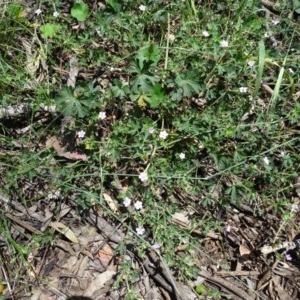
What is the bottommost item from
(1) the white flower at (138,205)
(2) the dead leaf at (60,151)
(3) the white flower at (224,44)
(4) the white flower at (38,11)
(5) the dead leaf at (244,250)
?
(5) the dead leaf at (244,250)

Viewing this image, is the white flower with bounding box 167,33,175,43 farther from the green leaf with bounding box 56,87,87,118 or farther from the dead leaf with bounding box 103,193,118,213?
the dead leaf with bounding box 103,193,118,213

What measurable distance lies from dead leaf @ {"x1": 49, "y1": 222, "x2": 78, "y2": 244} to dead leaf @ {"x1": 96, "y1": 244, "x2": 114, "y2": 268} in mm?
154

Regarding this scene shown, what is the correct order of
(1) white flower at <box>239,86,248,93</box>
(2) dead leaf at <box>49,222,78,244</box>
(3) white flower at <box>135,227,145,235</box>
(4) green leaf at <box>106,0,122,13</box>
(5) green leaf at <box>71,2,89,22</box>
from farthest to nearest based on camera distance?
(5) green leaf at <box>71,2,89,22</box>
(4) green leaf at <box>106,0,122,13</box>
(1) white flower at <box>239,86,248,93</box>
(2) dead leaf at <box>49,222,78,244</box>
(3) white flower at <box>135,227,145,235</box>

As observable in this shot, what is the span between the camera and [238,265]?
280 centimetres

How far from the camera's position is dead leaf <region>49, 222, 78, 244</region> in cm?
279

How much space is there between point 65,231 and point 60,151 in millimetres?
474

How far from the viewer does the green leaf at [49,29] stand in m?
3.12

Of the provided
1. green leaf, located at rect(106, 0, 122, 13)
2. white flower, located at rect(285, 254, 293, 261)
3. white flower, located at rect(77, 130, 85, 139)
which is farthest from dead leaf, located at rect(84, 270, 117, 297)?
green leaf, located at rect(106, 0, 122, 13)

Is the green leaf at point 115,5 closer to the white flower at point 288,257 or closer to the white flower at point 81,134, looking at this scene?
the white flower at point 81,134

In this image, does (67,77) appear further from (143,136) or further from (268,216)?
(268,216)

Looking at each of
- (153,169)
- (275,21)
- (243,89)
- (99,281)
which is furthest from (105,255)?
(275,21)

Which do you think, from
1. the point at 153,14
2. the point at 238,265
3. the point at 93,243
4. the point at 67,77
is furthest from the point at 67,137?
the point at 238,265

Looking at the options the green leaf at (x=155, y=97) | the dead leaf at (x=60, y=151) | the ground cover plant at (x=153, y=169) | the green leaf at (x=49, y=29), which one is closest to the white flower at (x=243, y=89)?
the ground cover plant at (x=153, y=169)

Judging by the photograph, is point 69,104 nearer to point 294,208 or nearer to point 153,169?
point 153,169
